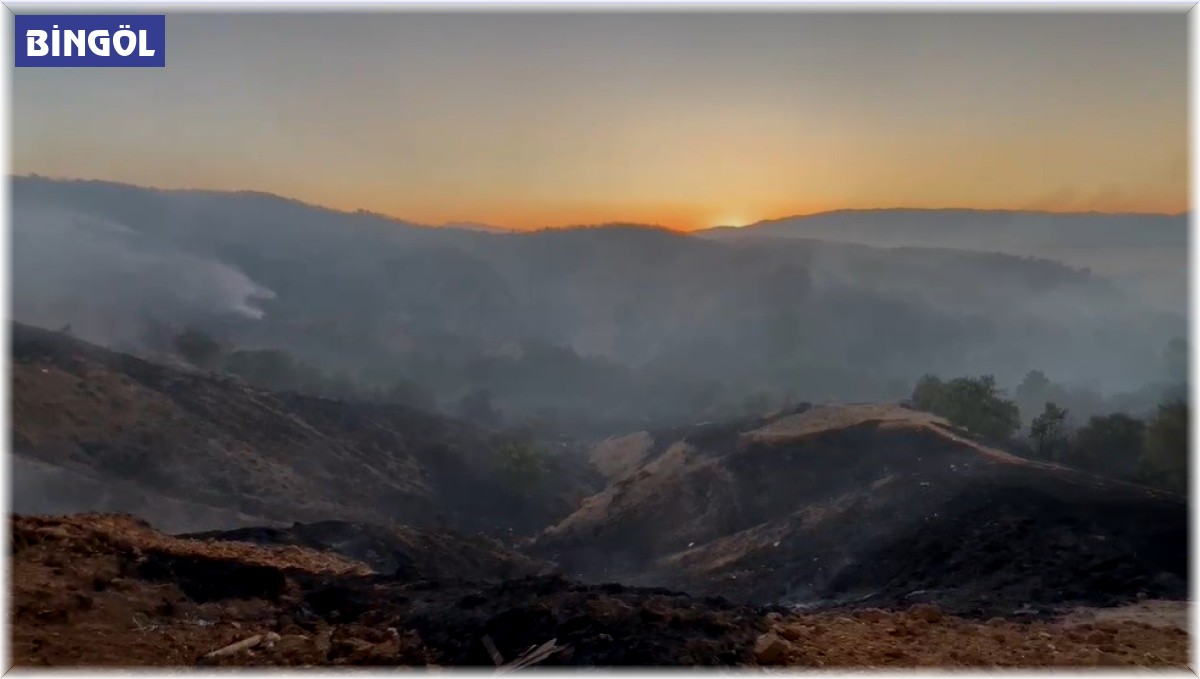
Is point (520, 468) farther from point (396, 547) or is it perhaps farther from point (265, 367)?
→ point (265, 367)

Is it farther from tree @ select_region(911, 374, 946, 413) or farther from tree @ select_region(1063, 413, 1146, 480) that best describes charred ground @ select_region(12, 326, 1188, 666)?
tree @ select_region(1063, 413, 1146, 480)

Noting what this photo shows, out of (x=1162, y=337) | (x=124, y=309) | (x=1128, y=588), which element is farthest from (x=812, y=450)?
(x=124, y=309)

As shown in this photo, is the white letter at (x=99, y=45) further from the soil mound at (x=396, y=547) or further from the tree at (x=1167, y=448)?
the tree at (x=1167, y=448)

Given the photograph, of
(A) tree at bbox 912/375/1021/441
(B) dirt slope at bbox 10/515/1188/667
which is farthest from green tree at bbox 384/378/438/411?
(B) dirt slope at bbox 10/515/1188/667

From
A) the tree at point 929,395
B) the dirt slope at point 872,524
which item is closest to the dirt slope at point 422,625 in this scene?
the dirt slope at point 872,524

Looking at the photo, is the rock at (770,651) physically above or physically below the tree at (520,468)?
above

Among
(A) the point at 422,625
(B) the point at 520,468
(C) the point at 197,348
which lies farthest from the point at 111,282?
(A) the point at 422,625

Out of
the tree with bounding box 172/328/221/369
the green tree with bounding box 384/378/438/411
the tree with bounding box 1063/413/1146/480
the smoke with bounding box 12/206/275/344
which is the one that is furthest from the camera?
the green tree with bounding box 384/378/438/411
